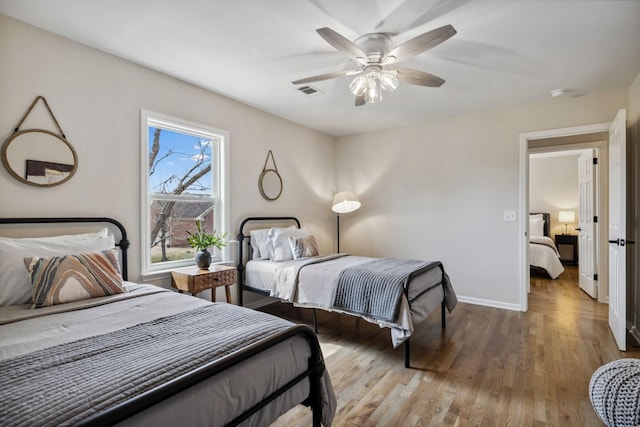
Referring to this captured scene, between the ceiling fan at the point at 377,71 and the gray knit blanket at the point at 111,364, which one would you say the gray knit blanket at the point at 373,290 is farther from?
the ceiling fan at the point at 377,71

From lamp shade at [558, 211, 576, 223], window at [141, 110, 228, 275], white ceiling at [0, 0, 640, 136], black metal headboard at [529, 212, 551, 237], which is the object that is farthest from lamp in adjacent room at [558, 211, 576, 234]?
window at [141, 110, 228, 275]

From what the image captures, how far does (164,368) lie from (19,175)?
2099 millimetres

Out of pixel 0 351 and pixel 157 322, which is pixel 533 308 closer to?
pixel 157 322

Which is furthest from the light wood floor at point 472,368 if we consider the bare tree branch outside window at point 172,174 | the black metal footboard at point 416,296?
the bare tree branch outside window at point 172,174

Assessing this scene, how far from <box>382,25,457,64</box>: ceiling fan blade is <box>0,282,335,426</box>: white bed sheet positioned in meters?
1.89

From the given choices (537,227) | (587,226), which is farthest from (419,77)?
(537,227)

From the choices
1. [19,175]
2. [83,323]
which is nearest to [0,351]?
[83,323]

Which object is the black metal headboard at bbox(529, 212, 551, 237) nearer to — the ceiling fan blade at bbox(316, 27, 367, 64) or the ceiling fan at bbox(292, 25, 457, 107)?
the ceiling fan at bbox(292, 25, 457, 107)

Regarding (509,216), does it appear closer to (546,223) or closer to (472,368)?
(472,368)

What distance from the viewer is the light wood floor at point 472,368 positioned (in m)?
1.98

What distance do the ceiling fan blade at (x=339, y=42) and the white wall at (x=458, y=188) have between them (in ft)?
8.78

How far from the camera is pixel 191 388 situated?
108cm

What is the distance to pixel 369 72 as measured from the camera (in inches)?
98.1

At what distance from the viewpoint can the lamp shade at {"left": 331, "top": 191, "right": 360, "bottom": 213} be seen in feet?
16.2
